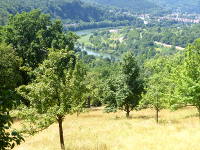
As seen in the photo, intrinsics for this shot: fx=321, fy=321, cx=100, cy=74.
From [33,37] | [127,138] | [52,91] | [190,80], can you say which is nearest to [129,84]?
[190,80]

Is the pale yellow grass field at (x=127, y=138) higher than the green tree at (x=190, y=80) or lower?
lower

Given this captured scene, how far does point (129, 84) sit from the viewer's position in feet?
105

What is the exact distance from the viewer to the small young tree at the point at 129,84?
31.3m

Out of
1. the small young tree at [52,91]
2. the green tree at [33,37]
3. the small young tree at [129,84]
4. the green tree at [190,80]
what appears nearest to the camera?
the small young tree at [52,91]

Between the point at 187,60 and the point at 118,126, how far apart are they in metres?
7.59

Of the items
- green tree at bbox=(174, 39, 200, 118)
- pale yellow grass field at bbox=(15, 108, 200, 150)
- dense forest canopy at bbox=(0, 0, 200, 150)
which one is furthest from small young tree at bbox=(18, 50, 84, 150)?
green tree at bbox=(174, 39, 200, 118)

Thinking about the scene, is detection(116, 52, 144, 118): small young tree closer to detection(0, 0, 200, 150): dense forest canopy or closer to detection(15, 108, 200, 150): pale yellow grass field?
detection(0, 0, 200, 150): dense forest canopy

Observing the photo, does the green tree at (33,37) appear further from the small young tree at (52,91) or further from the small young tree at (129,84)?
the small young tree at (52,91)

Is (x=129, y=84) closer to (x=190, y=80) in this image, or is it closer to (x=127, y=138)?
(x=190, y=80)

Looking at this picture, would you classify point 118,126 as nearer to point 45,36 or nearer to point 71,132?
point 71,132

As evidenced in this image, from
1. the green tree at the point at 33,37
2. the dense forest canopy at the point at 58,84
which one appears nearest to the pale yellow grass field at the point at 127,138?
the dense forest canopy at the point at 58,84

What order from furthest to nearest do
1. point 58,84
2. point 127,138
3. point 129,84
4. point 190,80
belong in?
point 129,84 < point 190,80 < point 127,138 < point 58,84

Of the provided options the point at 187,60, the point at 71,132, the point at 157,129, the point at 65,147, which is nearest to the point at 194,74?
the point at 187,60

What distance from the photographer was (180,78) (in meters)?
26.4
